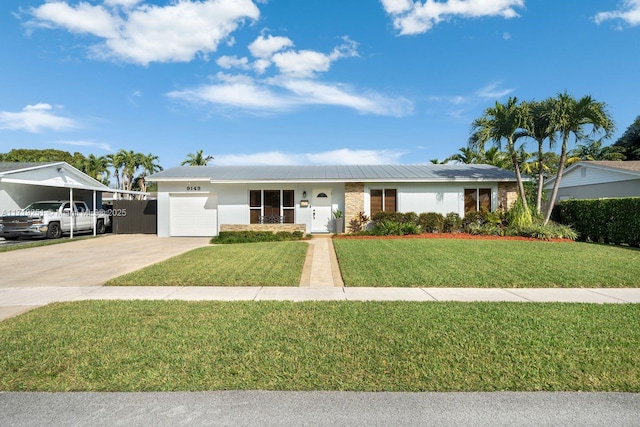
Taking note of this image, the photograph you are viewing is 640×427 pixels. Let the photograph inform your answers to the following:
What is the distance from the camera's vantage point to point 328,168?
20047mm

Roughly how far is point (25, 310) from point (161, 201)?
13.0 metres

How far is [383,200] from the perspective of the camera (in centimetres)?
1742

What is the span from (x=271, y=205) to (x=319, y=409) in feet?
50.2

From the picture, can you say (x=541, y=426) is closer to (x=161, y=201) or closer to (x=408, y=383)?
(x=408, y=383)

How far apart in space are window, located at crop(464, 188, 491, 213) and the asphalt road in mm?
15627

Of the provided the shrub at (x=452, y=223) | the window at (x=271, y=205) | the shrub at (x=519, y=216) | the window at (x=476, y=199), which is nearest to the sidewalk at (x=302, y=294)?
the shrub at (x=519, y=216)

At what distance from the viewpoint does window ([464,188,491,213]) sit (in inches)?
687

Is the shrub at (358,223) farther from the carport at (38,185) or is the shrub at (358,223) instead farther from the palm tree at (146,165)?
the palm tree at (146,165)

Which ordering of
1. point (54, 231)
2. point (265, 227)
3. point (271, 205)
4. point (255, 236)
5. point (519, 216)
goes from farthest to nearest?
point (271, 205) → point (54, 231) → point (265, 227) → point (519, 216) → point (255, 236)

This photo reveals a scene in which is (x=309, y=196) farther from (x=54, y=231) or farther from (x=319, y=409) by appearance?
(x=319, y=409)

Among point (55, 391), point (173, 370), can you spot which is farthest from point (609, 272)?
point (55, 391)

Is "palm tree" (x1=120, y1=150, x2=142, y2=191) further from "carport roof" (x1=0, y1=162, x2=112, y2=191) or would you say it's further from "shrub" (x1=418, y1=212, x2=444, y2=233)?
"shrub" (x1=418, y1=212, x2=444, y2=233)

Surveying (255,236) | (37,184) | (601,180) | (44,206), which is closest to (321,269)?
(255,236)

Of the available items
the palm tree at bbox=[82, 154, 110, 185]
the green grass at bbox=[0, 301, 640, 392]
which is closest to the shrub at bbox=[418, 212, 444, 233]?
the green grass at bbox=[0, 301, 640, 392]
